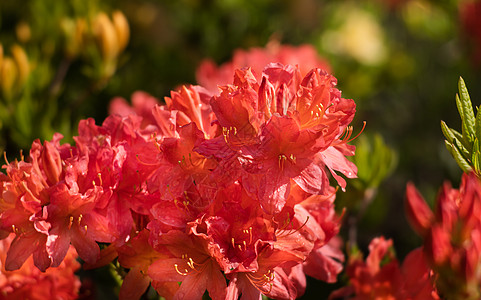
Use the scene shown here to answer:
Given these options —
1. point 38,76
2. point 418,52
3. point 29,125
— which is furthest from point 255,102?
point 418,52

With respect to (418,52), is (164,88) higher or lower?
higher

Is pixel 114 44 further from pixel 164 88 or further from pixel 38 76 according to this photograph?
pixel 164 88

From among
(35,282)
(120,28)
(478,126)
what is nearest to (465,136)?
(478,126)

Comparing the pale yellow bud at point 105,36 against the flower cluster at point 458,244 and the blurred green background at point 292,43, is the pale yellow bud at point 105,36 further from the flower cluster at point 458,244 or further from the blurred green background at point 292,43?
the flower cluster at point 458,244

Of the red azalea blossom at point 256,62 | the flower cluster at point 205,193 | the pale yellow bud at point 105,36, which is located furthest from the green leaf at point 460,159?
the pale yellow bud at point 105,36

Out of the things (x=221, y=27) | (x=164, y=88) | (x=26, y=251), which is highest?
(x=26, y=251)

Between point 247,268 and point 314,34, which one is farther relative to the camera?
point 314,34
